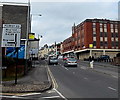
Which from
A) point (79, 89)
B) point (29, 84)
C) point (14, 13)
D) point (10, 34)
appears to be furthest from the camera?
point (14, 13)

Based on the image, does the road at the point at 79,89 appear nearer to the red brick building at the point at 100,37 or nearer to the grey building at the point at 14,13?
the grey building at the point at 14,13

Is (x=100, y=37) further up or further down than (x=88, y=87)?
further up

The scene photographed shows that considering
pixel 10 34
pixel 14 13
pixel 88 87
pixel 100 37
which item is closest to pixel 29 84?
pixel 10 34

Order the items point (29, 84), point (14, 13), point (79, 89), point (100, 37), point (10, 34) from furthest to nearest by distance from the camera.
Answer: point (100, 37), point (14, 13), point (29, 84), point (10, 34), point (79, 89)

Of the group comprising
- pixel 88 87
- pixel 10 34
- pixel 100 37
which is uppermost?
pixel 100 37

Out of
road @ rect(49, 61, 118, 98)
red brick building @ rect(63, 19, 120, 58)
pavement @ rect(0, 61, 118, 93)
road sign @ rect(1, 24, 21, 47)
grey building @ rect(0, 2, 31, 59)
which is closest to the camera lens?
road @ rect(49, 61, 118, 98)

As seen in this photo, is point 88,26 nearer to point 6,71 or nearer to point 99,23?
point 99,23

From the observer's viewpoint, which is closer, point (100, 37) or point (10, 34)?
point (10, 34)

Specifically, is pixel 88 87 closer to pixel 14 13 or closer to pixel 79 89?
pixel 79 89

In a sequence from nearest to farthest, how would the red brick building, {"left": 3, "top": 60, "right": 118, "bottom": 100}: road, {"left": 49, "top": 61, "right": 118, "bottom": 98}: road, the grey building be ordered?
{"left": 3, "top": 60, "right": 118, "bottom": 100}: road < {"left": 49, "top": 61, "right": 118, "bottom": 98}: road < the grey building < the red brick building

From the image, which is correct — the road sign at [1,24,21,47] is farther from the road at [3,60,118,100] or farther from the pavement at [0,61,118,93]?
the road at [3,60,118,100]

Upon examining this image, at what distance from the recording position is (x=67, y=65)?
33.8 m

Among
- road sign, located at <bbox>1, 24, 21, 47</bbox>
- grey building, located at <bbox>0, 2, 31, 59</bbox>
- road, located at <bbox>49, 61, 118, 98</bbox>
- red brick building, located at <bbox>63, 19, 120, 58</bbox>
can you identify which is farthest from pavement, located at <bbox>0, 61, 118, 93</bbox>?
red brick building, located at <bbox>63, 19, 120, 58</bbox>

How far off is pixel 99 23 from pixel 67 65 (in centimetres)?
4597
